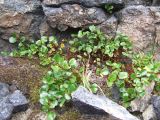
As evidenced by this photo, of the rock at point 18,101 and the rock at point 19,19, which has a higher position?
the rock at point 19,19

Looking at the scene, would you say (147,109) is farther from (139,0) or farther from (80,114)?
(139,0)

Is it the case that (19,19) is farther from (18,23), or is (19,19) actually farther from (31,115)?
(31,115)

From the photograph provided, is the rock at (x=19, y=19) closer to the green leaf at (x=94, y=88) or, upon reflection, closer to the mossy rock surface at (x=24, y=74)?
the mossy rock surface at (x=24, y=74)

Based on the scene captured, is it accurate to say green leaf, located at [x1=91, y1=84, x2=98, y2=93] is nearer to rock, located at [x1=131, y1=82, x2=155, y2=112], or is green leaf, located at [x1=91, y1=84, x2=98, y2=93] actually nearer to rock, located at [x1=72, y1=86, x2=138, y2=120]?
rock, located at [x1=72, y1=86, x2=138, y2=120]

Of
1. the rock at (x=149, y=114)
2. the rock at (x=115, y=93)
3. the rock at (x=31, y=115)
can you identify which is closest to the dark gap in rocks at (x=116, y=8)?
the rock at (x=115, y=93)

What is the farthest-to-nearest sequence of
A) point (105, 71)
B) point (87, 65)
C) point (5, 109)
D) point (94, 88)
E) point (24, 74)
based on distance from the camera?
1. point (87, 65)
2. point (24, 74)
3. point (105, 71)
4. point (94, 88)
5. point (5, 109)

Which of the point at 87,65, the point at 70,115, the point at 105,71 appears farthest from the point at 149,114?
the point at 87,65

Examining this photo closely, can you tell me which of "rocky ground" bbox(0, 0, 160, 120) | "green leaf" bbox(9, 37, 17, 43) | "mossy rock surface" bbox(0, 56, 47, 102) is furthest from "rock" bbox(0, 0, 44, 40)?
"mossy rock surface" bbox(0, 56, 47, 102)
